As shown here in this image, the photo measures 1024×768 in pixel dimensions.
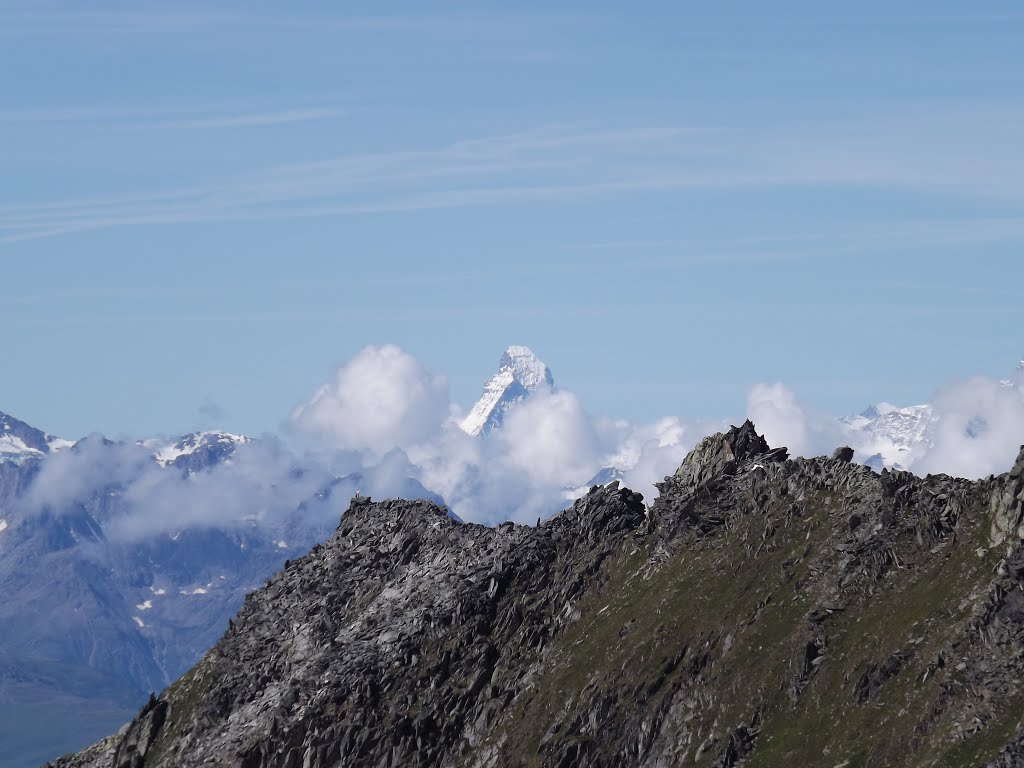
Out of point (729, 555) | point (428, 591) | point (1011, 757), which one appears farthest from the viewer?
point (428, 591)

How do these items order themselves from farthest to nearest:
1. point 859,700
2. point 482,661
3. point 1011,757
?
point 482,661 → point 859,700 → point 1011,757

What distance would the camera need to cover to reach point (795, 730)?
452 feet

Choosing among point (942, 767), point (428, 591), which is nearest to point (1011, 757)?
point (942, 767)

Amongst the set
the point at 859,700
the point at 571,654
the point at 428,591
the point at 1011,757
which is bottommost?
the point at 1011,757

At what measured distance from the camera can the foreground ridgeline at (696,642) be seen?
429 ft

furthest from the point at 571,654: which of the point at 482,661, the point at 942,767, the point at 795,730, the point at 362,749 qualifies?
the point at 942,767

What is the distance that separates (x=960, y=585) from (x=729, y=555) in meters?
32.8

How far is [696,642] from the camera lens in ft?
514

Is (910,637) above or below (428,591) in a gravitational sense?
below

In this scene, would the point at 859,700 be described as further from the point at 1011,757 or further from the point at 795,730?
the point at 1011,757

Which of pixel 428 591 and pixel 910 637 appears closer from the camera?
A: pixel 910 637

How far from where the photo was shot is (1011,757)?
375 ft

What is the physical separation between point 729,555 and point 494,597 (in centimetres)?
3033

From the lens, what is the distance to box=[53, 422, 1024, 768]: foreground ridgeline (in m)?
131
